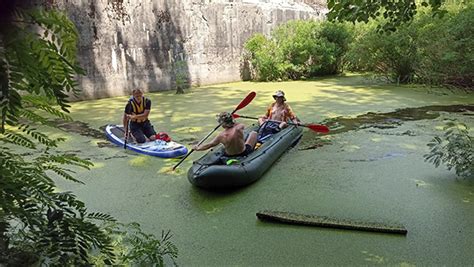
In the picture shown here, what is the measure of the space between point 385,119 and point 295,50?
6009 mm

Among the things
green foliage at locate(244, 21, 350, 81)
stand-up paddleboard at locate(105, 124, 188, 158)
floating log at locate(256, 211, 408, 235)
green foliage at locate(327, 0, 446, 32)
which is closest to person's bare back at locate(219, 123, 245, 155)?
stand-up paddleboard at locate(105, 124, 188, 158)

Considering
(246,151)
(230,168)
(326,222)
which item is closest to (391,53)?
(246,151)

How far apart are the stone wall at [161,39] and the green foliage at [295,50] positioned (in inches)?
19.1

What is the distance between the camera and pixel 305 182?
4.14 metres

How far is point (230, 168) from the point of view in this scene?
384 centimetres

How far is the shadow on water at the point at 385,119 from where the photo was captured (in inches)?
247

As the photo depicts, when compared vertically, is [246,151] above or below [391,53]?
below

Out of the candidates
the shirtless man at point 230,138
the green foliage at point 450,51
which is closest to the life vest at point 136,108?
the shirtless man at point 230,138

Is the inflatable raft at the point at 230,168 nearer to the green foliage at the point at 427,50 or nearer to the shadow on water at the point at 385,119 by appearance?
the shadow on water at the point at 385,119

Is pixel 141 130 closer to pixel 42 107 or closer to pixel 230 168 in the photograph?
pixel 230 168

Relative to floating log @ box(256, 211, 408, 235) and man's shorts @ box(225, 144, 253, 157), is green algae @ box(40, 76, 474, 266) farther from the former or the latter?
man's shorts @ box(225, 144, 253, 157)

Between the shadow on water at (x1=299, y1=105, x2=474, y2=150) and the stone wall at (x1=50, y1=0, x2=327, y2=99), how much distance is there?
449cm

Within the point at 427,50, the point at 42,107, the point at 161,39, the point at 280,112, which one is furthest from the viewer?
the point at 161,39

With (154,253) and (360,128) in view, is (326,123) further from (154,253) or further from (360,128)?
(154,253)
